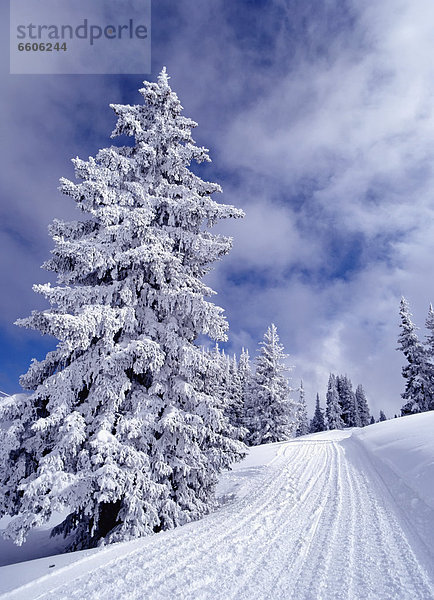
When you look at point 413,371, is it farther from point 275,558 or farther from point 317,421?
point 317,421

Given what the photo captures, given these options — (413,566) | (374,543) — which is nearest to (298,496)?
(374,543)

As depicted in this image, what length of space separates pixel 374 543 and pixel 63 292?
300 inches

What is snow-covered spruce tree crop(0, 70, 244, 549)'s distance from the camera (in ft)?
20.0

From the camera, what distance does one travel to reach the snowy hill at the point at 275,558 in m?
3.44

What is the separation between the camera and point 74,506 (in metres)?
5.73

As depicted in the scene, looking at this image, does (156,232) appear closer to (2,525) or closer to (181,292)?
(181,292)

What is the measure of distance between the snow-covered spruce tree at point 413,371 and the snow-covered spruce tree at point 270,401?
41.3ft

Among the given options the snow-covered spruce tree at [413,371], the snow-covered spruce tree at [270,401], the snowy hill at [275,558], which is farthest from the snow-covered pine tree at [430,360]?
the snowy hill at [275,558]

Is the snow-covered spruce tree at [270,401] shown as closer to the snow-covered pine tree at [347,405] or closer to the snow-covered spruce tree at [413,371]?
the snow-covered spruce tree at [413,371]

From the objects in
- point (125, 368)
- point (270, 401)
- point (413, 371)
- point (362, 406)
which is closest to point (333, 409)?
point (362, 406)

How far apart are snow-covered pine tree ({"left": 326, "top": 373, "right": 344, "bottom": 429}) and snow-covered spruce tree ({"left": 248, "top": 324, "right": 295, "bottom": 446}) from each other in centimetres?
3705

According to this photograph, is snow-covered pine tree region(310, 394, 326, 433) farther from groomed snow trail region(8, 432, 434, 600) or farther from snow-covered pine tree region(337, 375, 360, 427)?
groomed snow trail region(8, 432, 434, 600)

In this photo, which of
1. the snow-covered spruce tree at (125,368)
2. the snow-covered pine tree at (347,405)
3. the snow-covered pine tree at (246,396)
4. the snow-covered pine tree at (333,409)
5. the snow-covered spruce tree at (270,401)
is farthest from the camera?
the snow-covered pine tree at (347,405)

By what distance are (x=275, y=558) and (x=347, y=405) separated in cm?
7376
